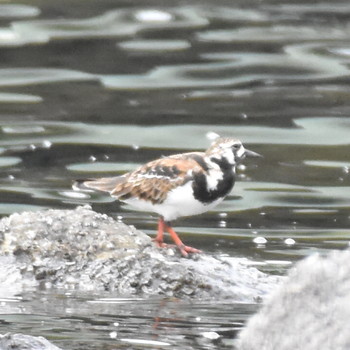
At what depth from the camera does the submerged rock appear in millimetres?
8367

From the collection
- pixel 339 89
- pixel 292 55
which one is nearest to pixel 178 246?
pixel 339 89

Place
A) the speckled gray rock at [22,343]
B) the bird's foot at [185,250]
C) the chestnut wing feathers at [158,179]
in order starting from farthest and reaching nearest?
the chestnut wing feathers at [158,179] < the bird's foot at [185,250] < the speckled gray rock at [22,343]

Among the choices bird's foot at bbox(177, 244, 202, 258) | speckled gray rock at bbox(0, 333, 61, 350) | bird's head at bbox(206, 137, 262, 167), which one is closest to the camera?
speckled gray rock at bbox(0, 333, 61, 350)

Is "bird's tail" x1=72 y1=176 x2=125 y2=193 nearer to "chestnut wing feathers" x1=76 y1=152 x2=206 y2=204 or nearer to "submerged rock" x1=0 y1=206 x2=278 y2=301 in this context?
"chestnut wing feathers" x1=76 y1=152 x2=206 y2=204

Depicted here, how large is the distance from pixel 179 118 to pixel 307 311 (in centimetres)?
1047

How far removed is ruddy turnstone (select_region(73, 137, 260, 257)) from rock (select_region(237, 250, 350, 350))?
3.81 metres

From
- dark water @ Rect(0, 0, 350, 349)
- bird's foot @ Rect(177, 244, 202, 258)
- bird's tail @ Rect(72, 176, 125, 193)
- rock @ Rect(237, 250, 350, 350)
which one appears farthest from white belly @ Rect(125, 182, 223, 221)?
rock @ Rect(237, 250, 350, 350)

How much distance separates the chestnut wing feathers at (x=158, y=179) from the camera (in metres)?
8.95

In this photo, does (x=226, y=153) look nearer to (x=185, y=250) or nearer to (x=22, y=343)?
(x=185, y=250)

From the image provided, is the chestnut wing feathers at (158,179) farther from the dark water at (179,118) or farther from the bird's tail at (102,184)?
the dark water at (179,118)

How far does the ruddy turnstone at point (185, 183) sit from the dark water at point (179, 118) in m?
0.93

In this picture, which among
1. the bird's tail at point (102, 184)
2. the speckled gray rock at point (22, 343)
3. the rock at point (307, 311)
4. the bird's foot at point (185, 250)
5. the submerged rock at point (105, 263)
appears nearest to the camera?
the rock at point (307, 311)

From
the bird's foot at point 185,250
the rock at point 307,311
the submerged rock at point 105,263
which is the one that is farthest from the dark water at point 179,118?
the rock at point 307,311

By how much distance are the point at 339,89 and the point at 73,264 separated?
822cm
